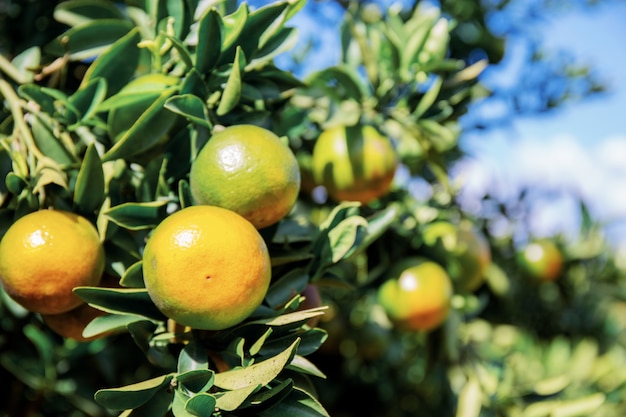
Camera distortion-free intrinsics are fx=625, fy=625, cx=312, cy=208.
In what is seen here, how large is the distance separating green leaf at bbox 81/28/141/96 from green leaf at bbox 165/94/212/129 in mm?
163

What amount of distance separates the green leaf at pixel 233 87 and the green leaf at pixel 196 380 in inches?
13.3

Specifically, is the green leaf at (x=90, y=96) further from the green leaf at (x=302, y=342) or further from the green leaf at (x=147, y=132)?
the green leaf at (x=302, y=342)

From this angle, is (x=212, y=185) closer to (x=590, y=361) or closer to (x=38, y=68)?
(x=38, y=68)

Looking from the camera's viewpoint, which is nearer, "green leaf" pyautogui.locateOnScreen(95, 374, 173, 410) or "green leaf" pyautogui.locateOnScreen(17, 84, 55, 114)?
"green leaf" pyautogui.locateOnScreen(95, 374, 173, 410)

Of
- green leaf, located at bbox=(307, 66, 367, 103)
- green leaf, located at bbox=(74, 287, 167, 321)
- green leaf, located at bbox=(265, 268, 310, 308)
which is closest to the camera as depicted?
green leaf, located at bbox=(74, 287, 167, 321)

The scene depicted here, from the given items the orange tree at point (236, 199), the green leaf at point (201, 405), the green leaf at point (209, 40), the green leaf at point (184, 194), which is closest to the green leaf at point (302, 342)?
the orange tree at point (236, 199)

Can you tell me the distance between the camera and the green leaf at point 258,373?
0.61 metres

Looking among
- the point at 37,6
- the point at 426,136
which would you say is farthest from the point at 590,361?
the point at 37,6

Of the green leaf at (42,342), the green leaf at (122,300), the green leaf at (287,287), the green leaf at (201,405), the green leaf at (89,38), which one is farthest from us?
the green leaf at (42,342)

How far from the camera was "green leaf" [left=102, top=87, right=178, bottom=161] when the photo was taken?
775 millimetres

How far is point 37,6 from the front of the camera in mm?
1312

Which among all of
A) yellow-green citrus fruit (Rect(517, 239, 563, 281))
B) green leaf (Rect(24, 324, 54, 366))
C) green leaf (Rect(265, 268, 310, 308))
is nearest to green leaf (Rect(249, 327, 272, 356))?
green leaf (Rect(265, 268, 310, 308))

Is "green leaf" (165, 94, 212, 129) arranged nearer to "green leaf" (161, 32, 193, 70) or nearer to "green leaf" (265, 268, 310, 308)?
"green leaf" (161, 32, 193, 70)

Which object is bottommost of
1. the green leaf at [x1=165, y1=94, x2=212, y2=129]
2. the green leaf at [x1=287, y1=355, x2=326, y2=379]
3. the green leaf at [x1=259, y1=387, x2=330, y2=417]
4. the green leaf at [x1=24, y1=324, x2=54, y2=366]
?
the green leaf at [x1=24, y1=324, x2=54, y2=366]
